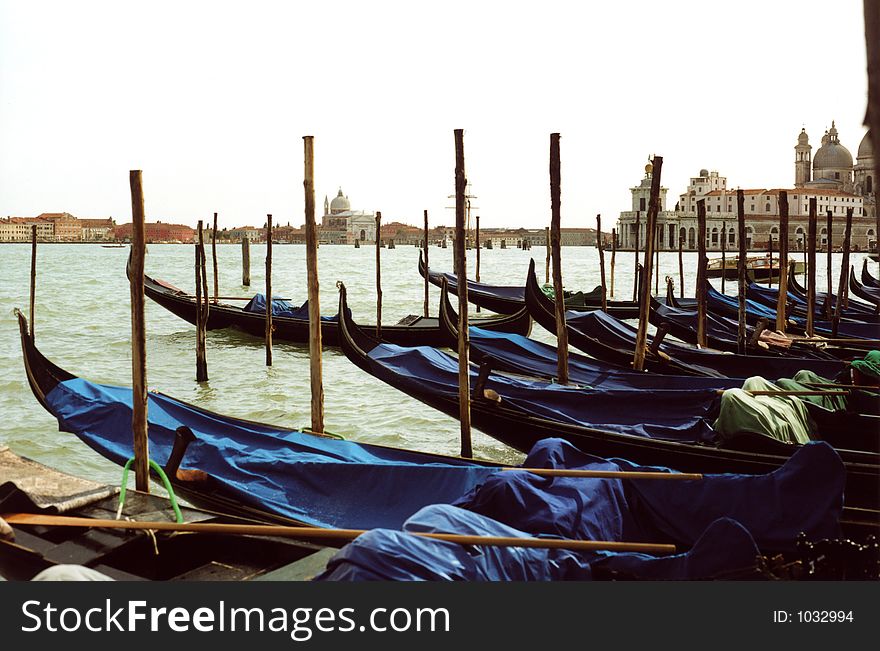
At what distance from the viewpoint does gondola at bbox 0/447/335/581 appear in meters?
2.16

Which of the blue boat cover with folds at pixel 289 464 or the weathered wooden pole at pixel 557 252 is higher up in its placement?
the weathered wooden pole at pixel 557 252

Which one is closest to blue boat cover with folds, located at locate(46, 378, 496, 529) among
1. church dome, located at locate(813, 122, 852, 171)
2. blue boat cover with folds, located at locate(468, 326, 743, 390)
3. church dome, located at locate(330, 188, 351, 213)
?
blue boat cover with folds, located at locate(468, 326, 743, 390)

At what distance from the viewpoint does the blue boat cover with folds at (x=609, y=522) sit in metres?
1.79

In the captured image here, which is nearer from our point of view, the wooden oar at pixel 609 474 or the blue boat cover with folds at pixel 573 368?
the wooden oar at pixel 609 474

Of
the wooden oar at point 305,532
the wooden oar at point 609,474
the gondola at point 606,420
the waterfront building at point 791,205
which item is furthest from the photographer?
the waterfront building at point 791,205

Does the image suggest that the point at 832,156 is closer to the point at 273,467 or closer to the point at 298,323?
the point at 298,323

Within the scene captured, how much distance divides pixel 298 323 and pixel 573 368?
4.48m

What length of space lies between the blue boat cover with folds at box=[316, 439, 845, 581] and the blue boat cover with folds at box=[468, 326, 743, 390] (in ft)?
5.41

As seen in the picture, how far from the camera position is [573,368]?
4.82 metres

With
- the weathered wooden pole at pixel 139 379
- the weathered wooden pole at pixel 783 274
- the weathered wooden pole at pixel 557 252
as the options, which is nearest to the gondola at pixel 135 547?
the weathered wooden pole at pixel 139 379

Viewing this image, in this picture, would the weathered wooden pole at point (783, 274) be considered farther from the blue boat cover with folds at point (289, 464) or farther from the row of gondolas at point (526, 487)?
the blue boat cover with folds at point (289, 464)

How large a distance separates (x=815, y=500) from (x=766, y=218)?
47735mm

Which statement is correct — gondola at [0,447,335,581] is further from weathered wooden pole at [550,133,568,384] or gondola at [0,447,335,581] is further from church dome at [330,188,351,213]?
church dome at [330,188,351,213]

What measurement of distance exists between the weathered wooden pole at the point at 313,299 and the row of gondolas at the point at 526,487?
0.48 meters
